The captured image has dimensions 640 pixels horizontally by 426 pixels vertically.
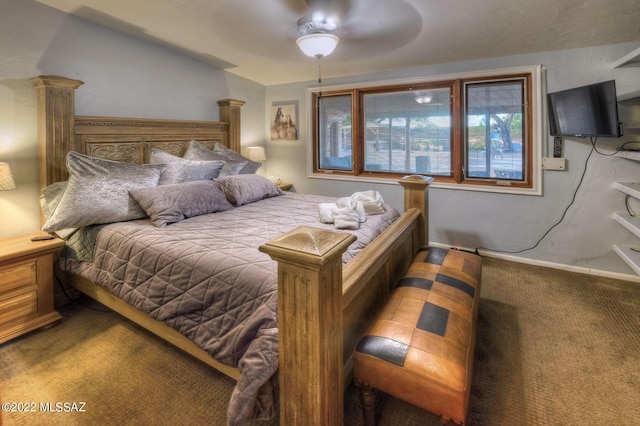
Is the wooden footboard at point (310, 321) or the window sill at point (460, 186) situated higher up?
the window sill at point (460, 186)

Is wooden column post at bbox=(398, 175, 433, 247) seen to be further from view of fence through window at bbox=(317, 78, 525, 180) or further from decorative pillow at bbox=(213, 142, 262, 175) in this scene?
decorative pillow at bbox=(213, 142, 262, 175)

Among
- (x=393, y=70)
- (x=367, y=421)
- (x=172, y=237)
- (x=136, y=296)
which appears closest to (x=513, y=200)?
(x=393, y=70)

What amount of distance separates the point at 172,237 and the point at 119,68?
6.62 ft

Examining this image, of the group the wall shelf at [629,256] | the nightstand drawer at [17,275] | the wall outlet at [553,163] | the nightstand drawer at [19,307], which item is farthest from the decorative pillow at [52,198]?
the wall shelf at [629,256]

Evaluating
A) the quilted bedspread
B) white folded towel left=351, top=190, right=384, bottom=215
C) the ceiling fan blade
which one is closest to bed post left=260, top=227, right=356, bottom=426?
the quilted bedspread

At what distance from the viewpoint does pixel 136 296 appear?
1939mm

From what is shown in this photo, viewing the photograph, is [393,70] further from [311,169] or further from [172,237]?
[172,237]

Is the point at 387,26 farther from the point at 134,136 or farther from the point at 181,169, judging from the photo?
the point at 134,136

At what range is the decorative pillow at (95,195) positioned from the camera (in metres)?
2.30

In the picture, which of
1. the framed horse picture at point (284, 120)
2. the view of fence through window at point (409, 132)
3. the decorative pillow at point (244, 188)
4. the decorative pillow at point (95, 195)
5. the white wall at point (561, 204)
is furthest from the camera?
the framed horse picture at point (284, 120)

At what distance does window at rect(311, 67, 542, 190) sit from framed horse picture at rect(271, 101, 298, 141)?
29cm

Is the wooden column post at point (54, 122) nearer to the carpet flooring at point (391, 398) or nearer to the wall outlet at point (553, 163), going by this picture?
the carpet flooring at point (391, 398)

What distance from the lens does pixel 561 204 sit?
3.20 m

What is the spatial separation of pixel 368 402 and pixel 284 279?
0.70 m
